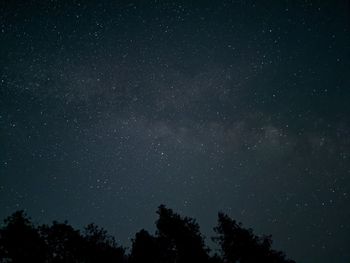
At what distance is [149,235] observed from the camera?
899 inches

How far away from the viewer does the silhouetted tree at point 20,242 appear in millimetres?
16844

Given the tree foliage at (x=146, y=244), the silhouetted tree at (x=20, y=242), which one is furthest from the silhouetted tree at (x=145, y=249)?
the silhouetted tree at (x=20, y=242)

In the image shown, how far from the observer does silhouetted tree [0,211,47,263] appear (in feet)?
55.3

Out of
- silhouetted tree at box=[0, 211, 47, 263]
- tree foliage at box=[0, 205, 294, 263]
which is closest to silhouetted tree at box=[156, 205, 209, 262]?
tree foliage at box=[0, 205, 294, 263]

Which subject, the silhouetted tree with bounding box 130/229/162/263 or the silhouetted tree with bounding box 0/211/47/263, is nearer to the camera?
the silhouetted tree with bounding box 0/211/47/263

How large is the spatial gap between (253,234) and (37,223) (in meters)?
15.4

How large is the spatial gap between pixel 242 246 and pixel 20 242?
49.3ft

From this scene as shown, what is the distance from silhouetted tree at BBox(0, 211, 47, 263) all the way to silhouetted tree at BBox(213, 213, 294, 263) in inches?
494

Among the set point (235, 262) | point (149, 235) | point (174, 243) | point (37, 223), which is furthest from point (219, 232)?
point (37, 223)

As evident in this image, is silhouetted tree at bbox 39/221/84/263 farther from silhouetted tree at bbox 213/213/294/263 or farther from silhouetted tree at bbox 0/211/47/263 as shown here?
silhouetted tree at bbox 213/213/294/263

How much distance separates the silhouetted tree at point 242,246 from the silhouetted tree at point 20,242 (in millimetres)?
12543

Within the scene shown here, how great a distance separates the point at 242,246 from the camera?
894 inches

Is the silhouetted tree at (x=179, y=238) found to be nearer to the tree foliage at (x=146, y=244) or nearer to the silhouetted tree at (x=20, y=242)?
the tree foliage at (x=146, y=244)

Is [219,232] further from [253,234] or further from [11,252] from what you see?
[11,252]
